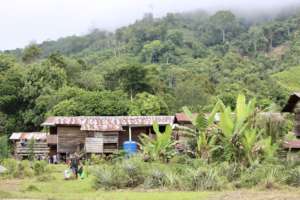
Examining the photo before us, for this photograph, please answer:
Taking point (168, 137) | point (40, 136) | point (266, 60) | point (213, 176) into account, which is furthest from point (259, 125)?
point (266, 60)

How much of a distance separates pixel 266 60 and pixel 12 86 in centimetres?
4691

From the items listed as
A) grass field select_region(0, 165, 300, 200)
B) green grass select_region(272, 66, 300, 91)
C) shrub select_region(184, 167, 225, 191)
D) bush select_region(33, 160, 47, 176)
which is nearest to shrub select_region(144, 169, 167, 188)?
grass field select_region(0, 165, 300, 200)

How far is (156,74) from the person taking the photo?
63219 mm

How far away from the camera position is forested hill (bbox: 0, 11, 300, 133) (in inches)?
2077

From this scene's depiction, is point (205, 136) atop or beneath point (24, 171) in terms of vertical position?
atop

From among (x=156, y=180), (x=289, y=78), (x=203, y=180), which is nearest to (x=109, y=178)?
(x=156, y=180)

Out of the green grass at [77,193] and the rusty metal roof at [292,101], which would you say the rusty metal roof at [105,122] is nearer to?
the rusty metal roof at [292,101]

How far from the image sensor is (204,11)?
156 m

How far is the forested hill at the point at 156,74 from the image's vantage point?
52750mm

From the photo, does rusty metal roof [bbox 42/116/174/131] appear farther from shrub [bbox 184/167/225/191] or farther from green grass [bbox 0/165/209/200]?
shrub [bbox 184/167/225/191]

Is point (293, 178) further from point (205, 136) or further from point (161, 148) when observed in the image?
point (161, 148)

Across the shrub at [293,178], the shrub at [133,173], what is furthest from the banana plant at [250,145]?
the shrub at [133,173]

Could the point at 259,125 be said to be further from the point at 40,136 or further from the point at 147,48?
the point at 147,48

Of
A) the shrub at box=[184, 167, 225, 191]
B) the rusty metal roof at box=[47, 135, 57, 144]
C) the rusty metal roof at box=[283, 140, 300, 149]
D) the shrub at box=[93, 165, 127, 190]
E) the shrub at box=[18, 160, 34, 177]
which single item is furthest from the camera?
the rusty metal roof at box=[47, 135, 57, 144]
